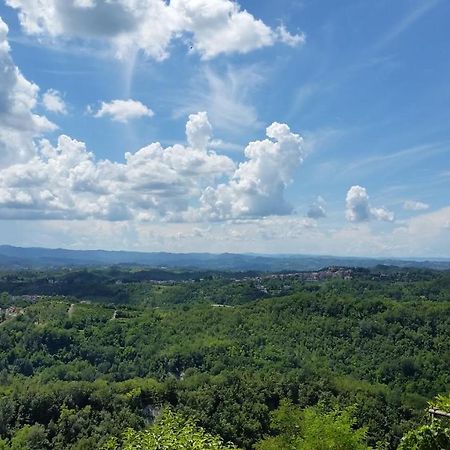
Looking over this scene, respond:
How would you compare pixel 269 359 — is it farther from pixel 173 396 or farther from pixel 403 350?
pixel 173 396

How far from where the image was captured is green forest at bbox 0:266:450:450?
230ft

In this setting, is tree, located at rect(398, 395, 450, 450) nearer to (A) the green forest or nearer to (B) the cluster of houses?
(A) the green forest

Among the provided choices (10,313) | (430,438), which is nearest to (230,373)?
(430,438)

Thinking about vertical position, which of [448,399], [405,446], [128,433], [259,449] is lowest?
[259,449]

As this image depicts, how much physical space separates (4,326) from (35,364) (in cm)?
2234

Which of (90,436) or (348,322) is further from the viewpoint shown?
(348,322)

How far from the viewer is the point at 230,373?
104 meters

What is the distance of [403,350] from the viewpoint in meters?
130

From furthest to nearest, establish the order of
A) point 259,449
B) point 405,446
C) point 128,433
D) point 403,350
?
point 403,350 < point 259,449 < point 128,433 < point 405,446

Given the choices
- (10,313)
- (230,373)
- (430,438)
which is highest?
(430,438)

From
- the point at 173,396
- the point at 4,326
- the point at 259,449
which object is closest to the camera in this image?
the point at 259,449

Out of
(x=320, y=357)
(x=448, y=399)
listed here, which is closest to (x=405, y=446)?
(x=448, y=399)

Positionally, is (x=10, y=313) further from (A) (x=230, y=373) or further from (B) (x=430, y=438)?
(B) (x=430, y=438)

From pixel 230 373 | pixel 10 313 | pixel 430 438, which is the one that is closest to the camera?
pixel 430 438
